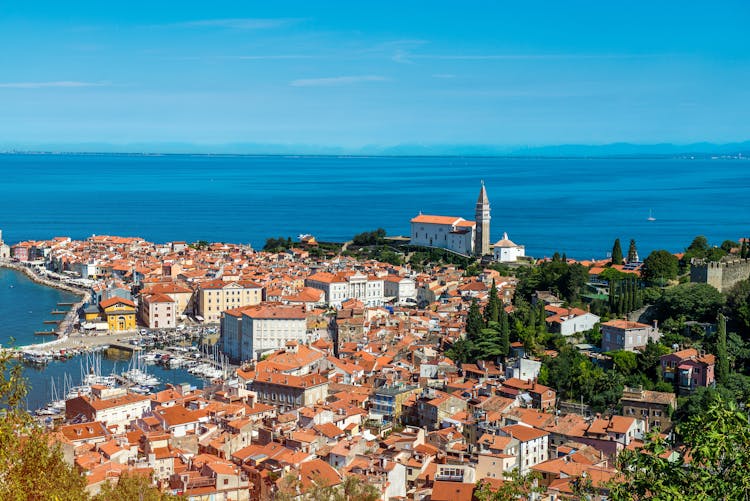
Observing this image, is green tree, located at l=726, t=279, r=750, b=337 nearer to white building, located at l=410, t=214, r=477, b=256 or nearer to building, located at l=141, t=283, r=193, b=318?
building, located at l=141, t=283, r=193, b=318

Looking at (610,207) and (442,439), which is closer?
(442,439)

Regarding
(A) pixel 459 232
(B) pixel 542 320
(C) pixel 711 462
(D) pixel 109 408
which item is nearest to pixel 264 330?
(B) pixel 542 320

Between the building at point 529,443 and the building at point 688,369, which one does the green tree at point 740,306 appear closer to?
the building at point 688,369

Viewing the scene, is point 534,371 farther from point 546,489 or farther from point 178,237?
point 178,237

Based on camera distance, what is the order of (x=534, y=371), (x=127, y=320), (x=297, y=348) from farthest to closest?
(x=127, y=320), (x=297, y=348), (x=534, y=371)

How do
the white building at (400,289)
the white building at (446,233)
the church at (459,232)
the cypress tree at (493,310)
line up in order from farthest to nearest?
the white building at (446,233)
the church at (459,232)
the white building at (400,289)
the cypress tree at (493,310)

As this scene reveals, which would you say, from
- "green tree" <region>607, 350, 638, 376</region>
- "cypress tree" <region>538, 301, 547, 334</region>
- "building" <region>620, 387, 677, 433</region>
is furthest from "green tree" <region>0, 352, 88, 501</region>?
"cypress tree" <region>538, 301, 547, 334</region>

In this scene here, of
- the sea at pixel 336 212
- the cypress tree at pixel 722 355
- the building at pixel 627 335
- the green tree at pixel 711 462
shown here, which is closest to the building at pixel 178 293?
the sea at pixel 336 212

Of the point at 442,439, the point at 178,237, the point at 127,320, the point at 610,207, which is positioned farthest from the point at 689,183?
the point at 442,439
